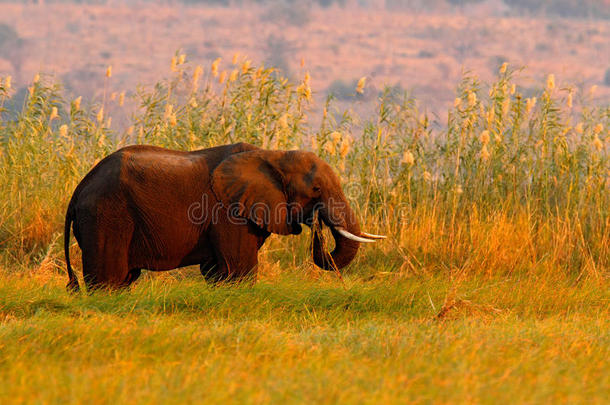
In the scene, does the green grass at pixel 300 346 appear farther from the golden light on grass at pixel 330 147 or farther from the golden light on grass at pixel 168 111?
the golden light on grass at pixel 168 111

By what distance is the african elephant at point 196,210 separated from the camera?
552 centimetres

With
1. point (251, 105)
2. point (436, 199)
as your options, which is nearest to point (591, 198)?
point (436, 199)

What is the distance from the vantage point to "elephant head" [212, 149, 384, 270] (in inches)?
220

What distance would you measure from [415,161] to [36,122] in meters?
4.44

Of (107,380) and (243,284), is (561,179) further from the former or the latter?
(107,380)

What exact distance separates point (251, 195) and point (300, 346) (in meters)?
2.03

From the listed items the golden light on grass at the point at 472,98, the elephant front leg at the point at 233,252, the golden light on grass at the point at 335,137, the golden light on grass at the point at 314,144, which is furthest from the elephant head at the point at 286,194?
the golden light on grass at the point at 472,98

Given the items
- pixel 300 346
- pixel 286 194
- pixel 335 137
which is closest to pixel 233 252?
pixel 286 194

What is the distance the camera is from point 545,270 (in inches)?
278

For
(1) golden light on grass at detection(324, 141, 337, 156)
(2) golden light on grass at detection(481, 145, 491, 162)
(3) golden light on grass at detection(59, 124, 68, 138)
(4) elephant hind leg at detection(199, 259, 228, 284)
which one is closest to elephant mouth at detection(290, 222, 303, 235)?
(4) elephant hind leg at detection(199, 259, 228, 284)

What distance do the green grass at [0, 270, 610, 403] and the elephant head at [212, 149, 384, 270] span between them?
45 cm

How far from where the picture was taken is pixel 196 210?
18.4 feet

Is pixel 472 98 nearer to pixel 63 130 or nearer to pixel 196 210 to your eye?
pixel 196 210

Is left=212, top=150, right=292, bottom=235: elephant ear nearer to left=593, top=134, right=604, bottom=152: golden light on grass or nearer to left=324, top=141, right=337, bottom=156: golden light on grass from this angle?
left=324, top=141, right=337, bottom=156: golden light on grass
